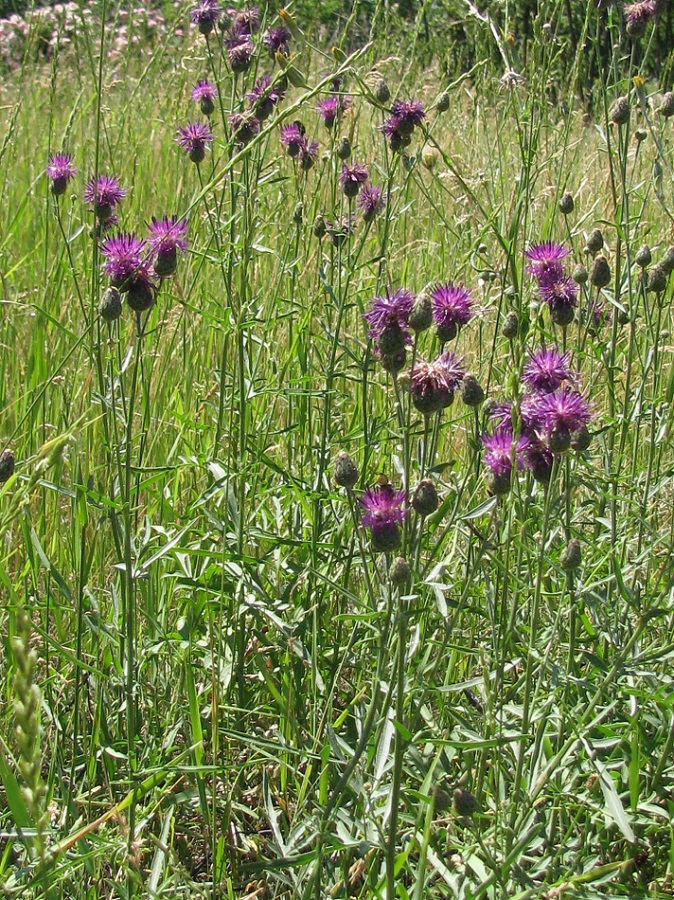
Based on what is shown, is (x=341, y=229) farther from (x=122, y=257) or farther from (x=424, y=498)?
(x=424, y=498)

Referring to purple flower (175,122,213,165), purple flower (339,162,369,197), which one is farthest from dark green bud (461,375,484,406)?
purple flower (175,122,213,165)

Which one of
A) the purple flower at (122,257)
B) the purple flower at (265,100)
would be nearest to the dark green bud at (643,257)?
the purple flower at (265,100)

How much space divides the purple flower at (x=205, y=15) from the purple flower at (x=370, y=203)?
611mm

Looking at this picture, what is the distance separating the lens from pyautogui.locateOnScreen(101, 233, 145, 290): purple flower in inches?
71.4

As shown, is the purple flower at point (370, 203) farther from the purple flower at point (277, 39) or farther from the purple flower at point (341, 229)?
the purple flower at point (277, 39)

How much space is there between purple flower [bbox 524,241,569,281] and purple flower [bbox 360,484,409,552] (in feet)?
2.61

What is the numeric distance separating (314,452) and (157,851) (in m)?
1.11

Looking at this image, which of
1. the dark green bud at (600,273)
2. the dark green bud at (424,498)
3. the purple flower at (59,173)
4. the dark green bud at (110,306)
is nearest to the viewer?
the dark green bud at (424,498)

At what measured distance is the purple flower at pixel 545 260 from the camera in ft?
6.89

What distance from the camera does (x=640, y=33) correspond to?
2689 millimetres

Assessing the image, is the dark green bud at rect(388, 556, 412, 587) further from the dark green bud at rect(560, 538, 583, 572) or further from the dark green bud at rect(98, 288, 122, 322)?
the dark green bud at rect(98, 288, 122, 322)

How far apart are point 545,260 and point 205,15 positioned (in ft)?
4.17

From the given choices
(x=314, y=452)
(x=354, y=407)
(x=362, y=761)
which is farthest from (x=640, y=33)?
(x=362, y=761)

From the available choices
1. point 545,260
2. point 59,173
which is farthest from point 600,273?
point 59,173
